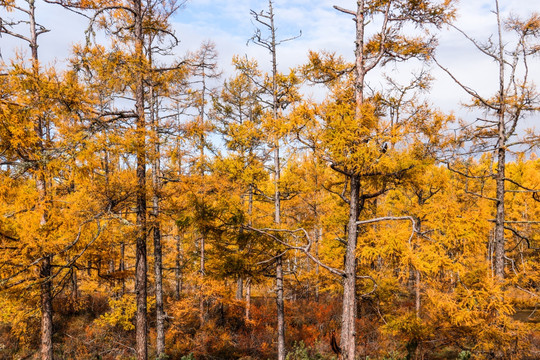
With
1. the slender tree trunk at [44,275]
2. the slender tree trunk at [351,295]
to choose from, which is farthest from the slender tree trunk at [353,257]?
the slender tree trunk at [44,275]

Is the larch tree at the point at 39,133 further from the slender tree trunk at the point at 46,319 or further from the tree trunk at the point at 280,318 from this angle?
the tree trunk at the point at 280,318

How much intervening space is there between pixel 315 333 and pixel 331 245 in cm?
492

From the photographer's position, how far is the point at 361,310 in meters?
18.7

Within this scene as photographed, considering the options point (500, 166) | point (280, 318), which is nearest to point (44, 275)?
point (280, 318)

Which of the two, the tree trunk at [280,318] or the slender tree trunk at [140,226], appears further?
the tree trunk at [280,318]

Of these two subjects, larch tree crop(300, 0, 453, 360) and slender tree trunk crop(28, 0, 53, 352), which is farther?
slender tree trunk crop(28, 0, 53, 352)

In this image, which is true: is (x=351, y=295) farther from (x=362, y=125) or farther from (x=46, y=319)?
(x=46, y=319)

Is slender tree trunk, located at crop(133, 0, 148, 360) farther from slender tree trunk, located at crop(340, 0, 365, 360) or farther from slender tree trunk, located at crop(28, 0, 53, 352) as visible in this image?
slender tree trunk, located at crop(340, 0, 365, 360)

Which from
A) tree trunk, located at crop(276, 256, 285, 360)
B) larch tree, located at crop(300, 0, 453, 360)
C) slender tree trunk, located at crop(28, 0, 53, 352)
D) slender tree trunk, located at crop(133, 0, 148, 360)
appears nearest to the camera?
larch tree, located at crop(300, 0, 453, 360)

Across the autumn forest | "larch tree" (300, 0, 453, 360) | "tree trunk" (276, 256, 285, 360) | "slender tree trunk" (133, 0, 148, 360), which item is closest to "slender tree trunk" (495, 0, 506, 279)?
the autumn forest

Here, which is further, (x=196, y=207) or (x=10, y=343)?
(x=10, y=343)

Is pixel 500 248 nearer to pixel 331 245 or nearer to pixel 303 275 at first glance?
pixel 331 245

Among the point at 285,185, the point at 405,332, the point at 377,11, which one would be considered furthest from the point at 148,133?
the point at 405,332

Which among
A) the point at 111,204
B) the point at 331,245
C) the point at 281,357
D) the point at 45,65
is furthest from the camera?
the point at 331,245
